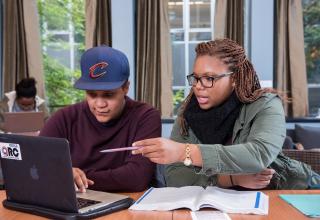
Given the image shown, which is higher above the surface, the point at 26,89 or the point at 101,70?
the point at 101,70

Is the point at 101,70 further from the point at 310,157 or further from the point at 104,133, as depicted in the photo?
the point at 310,157

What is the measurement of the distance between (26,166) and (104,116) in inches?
22.7

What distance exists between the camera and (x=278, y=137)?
1.62 meters

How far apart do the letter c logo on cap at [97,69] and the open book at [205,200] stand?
1.78 ft

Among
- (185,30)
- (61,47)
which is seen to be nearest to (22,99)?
(61,47)

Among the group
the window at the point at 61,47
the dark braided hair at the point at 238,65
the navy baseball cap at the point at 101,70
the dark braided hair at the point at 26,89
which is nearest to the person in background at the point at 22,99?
the dark braided hair at the point at 26,89

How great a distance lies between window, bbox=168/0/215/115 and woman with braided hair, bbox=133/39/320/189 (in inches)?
143

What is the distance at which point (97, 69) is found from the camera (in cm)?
182

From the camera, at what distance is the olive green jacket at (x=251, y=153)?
4.81 ft

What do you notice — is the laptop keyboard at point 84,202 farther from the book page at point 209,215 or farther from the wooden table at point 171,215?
the book page at point 209,215

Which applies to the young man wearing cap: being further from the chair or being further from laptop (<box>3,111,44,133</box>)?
laptop (<box>3,111,44,133</box>)

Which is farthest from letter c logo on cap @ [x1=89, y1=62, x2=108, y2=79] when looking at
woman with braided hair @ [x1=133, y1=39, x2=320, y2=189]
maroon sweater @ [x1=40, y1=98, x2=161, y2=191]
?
woman with braided hair @ [x1=133, y1=39, x2=320, y2=189]

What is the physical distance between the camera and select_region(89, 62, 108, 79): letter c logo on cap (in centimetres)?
182

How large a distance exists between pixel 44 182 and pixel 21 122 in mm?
2730
